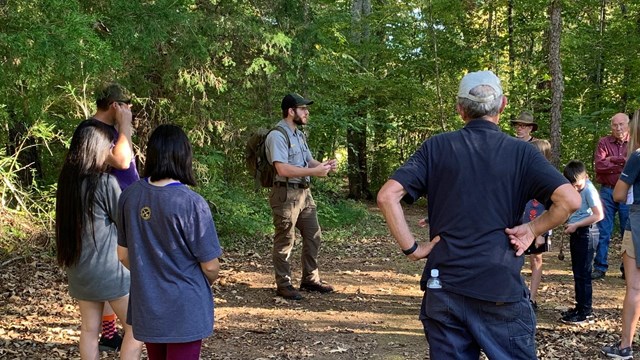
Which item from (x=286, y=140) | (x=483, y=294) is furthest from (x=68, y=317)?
(x=483, y=294)

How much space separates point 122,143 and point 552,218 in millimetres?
2833

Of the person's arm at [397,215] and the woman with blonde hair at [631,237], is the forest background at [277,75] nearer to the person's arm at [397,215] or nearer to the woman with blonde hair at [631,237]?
the person's arm at [397,215]

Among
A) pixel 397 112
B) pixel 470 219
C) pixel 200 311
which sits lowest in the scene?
pixel 200 311

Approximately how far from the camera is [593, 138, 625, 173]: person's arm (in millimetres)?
7020

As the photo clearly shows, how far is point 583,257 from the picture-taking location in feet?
17.5

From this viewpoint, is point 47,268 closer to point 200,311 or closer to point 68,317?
point 68,317

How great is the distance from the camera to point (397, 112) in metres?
17.1

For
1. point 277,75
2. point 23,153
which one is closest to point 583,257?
point 277,75

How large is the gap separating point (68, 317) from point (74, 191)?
2446 mm

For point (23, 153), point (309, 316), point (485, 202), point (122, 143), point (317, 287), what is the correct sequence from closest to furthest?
point (485, 202) → point (122, 143) → point (309, 316) → point (317, 287) → point (23, 153)

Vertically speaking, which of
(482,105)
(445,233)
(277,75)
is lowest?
(445,233)

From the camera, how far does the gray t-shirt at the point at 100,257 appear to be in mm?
3590

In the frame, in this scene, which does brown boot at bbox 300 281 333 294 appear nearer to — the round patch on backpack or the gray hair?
the round patch on backpack

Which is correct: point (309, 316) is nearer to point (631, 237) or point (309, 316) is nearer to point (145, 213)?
point (631, 237)
